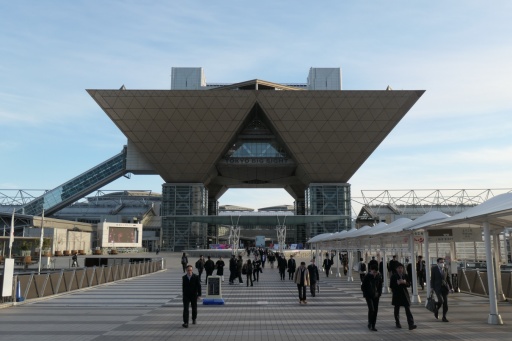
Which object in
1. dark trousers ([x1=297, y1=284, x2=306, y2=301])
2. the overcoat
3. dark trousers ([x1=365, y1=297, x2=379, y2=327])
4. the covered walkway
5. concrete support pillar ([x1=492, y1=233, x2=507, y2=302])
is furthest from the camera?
concrete support pillar ([x1=492, y1=233, x2=507, y2=302])

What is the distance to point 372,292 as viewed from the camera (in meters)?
11.7

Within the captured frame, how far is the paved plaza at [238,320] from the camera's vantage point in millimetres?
10711

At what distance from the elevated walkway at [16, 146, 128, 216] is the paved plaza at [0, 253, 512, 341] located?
5734 cm

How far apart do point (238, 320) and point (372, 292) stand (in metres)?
3.91

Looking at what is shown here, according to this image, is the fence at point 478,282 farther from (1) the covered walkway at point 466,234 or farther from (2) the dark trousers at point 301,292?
(2) the dark trousers at point 301,292

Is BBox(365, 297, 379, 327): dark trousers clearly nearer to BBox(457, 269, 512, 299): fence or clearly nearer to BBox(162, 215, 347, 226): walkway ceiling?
BBox(457, 269, 512, 299): fence

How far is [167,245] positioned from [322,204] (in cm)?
2549

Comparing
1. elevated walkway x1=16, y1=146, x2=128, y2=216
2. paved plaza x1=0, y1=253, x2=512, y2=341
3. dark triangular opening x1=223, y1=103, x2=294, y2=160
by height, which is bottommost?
paved plaza x1=0, y1=253, x2=512, y2=341

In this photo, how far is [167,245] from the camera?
72.2 metres

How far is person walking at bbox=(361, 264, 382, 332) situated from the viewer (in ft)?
37.6

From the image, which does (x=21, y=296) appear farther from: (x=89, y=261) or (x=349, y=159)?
(x=349, y=159)

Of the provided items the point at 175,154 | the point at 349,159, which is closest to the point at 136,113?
the point at 175,154

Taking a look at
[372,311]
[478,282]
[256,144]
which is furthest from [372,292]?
[256,144]

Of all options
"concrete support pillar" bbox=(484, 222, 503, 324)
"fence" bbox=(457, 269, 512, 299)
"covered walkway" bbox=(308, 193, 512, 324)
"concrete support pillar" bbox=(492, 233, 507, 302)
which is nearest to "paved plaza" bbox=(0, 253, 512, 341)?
"concrete support pillar" bbox=(484, 222, 503, 324)
